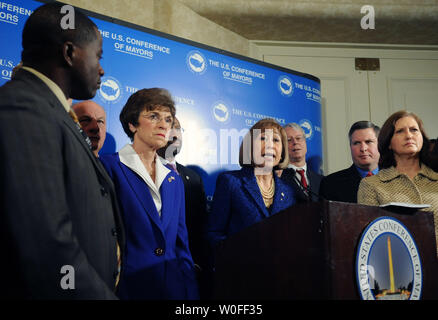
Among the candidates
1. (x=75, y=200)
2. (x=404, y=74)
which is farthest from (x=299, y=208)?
(x=404, y=74)

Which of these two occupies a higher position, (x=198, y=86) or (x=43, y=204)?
(x=198, y=86)

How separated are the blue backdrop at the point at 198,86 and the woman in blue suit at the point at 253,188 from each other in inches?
25.7

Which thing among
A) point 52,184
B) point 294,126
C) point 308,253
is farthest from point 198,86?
point 52,184

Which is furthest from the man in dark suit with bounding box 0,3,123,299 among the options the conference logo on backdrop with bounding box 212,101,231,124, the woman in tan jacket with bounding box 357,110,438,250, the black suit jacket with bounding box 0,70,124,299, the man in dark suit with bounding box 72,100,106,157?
the conference logo on backdrop with bounding box 212,101,231,124

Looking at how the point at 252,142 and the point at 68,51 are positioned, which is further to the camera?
the point at 252,142

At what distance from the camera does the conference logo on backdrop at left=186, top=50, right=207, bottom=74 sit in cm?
359

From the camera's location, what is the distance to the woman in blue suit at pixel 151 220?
234 centimetres

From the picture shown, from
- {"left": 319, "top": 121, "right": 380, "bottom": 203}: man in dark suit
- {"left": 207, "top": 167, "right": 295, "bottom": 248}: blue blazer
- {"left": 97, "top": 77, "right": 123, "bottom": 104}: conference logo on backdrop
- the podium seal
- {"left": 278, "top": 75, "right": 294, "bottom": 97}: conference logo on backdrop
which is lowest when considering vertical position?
the podium seal

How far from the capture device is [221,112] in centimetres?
376

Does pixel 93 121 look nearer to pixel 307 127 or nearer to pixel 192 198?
pixel 192 198

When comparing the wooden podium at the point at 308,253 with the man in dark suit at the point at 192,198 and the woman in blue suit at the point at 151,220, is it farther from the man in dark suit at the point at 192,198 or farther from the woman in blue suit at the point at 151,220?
the man in dark suit at the point at 192,198

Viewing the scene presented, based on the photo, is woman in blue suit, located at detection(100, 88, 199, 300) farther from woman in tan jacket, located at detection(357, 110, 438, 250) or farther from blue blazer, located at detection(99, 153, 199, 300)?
woman in tan jacket, located at detection(357, 110, 438, 250)

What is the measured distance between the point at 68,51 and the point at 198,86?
217 cm

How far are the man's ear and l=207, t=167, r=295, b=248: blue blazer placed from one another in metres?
1.49
